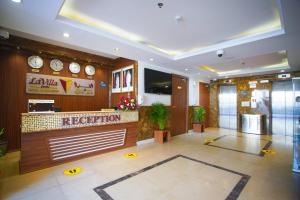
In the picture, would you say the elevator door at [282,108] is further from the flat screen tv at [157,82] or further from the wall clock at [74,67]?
the wall clock at [74,67]

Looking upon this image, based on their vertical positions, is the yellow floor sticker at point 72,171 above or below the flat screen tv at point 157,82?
below

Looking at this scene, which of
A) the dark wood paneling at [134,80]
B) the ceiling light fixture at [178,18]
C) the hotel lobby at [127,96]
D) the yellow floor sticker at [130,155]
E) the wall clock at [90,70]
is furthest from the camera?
the wall clock at [90,70]

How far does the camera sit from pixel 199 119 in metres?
7.49

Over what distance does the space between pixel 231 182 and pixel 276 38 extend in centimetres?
320

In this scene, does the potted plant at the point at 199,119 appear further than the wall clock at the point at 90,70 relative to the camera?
Yes

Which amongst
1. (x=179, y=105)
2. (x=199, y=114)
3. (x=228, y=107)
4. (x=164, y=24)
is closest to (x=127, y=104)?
(x=164, y=24)

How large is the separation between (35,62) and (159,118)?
4328mm

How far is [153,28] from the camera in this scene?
3.35 m

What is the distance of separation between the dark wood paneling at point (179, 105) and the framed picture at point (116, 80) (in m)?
2.33

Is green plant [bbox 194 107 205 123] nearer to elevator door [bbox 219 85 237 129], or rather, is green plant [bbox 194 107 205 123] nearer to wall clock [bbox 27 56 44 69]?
elevator door [bbox 219 85 237 129]

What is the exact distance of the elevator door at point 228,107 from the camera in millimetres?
8258

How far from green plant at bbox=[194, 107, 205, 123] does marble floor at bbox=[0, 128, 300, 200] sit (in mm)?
3235

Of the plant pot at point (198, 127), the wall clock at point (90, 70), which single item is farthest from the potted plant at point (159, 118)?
the wall clock at point (90, 70)

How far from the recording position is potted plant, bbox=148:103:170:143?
17.2ft
